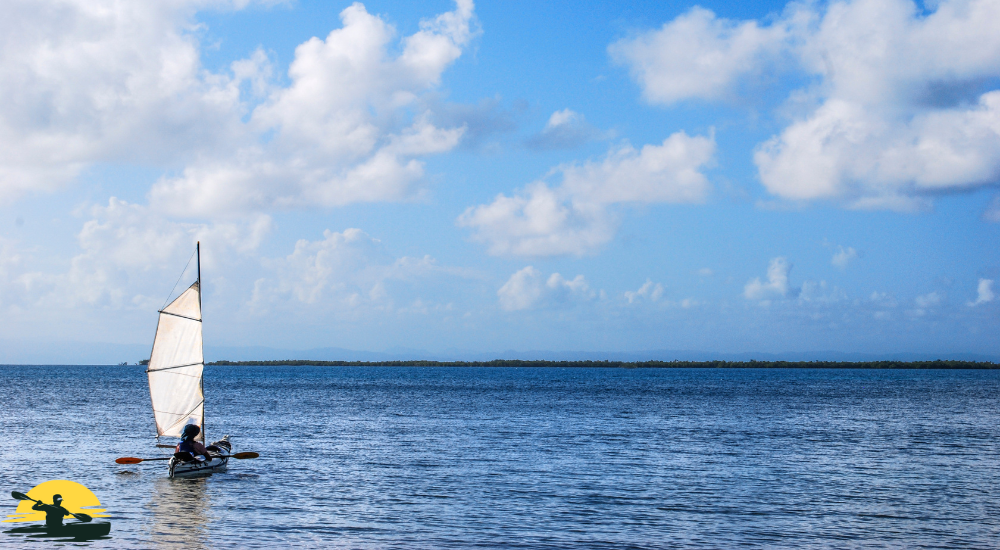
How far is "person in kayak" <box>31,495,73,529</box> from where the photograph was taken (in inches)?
924

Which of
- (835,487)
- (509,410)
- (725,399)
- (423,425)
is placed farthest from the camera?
(725,399)

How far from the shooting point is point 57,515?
23.8 meters

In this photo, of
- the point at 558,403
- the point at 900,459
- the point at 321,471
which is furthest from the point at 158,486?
the point at 558,403

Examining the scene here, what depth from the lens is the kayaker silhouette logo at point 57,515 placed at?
22859 mm

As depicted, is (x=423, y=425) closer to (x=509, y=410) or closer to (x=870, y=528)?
(x=509, y=410)

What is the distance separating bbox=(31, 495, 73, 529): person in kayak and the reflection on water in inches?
100

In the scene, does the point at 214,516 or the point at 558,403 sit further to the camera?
the point at 558,403

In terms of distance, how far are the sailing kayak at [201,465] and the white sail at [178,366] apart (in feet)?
6.02

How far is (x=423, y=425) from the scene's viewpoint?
194 feet

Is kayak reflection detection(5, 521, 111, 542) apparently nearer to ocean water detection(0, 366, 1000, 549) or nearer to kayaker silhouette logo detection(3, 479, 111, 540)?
kayaker silhouette logo detection(3, 479, 111, 540)

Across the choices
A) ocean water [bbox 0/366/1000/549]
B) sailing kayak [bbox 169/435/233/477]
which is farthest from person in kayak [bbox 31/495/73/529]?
sailing kayak [bbox 169/435/233/477]

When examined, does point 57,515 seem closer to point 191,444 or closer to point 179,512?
point 179,512

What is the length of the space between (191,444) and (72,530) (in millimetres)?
10951

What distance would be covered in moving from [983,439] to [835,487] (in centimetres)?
2501
